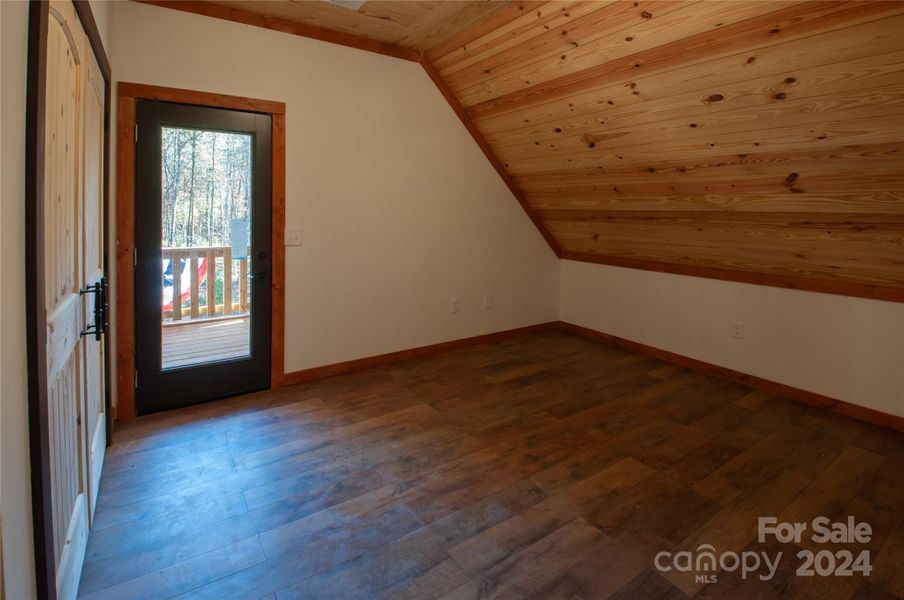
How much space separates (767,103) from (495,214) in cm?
252

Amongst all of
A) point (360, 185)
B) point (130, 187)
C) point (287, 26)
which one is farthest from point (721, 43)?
point (130, 187)

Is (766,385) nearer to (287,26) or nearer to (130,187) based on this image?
(287,26)

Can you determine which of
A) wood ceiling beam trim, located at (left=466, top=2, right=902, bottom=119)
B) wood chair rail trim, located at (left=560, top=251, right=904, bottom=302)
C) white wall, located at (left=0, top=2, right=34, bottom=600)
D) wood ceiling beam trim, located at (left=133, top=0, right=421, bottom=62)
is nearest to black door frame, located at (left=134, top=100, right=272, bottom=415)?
wood ceiling beam trim, located at (left=133, top=0, right=421, bottom=62)

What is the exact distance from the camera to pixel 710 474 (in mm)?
2520

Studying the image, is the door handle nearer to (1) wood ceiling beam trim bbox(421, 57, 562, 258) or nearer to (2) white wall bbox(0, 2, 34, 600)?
(2) white wall bbox(0, 2, 34, 600)

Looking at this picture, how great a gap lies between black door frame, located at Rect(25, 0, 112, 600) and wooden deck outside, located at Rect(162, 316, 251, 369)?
Result: 2176 mm

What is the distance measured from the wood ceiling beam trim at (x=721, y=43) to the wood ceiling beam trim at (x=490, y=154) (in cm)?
88

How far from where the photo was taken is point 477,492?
2350mm

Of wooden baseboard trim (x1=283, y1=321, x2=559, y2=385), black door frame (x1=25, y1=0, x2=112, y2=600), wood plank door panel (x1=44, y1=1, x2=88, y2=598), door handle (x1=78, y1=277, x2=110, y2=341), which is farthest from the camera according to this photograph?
wooden baseboard trim (x1=283, y1=321, x2=559, y2=385)

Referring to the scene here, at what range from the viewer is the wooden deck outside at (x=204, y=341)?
3256mm

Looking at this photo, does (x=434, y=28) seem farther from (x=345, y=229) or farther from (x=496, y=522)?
(x=496, y=522)

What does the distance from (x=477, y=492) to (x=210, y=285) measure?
89.2 inches

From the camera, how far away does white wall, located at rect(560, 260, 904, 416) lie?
319 centimetres

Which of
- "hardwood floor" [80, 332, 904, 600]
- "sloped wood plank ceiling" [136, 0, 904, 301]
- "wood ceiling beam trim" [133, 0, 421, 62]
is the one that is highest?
"wood ceiling beam trim" [133, 0, 421, 62]
